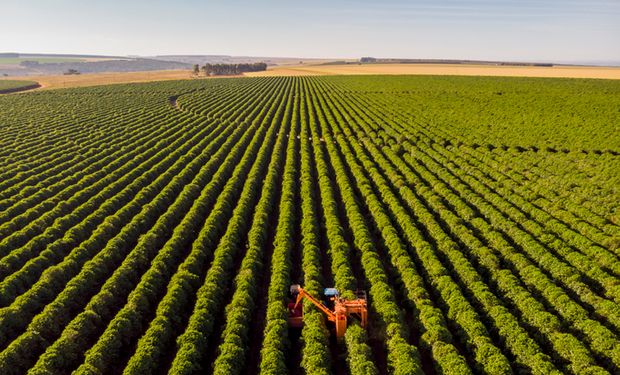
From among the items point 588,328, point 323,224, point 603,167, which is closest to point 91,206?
point 323,224

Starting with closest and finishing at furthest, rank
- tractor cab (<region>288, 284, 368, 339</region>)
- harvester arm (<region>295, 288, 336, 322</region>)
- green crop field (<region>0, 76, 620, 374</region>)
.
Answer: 1. green crop field (<region>0, 76, 620, 374</region>)
2. tractor cab (<region>288, 284, 368, 339</region>)
3. harvester arm (<region>295, 288, 336, 322</region>)

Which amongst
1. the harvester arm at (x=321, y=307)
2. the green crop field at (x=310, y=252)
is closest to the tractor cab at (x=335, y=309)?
the harvester arm at (x=321, y=307)

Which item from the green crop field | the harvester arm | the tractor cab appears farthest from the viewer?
the harvester arm

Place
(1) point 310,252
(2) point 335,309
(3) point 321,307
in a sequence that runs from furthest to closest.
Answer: (1) point 310,252 → (3) point 321,307 → (2) point 335,309

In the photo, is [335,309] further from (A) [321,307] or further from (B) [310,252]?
(B) [310,252]

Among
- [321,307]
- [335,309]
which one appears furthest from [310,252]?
[335,309]

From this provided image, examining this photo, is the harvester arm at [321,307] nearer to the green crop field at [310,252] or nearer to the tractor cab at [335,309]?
the tractor cab at [335,309]

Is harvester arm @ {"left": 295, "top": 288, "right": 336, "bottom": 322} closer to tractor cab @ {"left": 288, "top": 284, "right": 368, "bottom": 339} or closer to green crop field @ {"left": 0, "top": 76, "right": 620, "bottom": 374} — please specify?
tractor cab @ {"left": 288, "top": 284, "right": 368, "bottom": 339}

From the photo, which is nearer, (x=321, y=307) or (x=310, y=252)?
(x=321, y=307)

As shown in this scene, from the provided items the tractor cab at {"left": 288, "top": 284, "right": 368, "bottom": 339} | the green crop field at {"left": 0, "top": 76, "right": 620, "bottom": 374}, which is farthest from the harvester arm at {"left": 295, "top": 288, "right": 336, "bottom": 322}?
the green crop field at {"left": 0, "top": 76, "right": 620, "bottom": 374}
